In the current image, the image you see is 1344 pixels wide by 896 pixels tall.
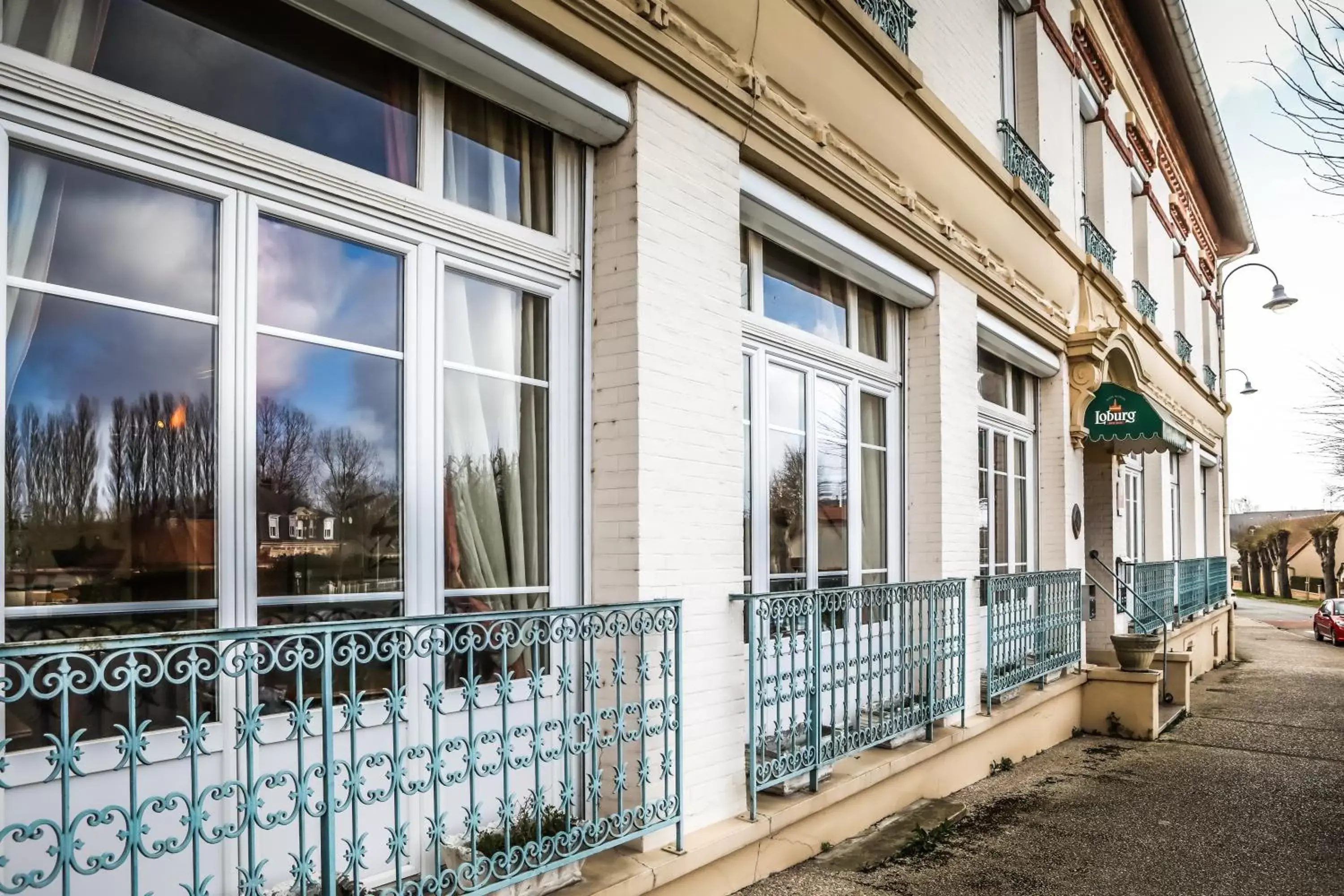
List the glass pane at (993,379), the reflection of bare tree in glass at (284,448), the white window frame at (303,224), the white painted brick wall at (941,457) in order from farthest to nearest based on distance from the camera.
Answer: the glass pane at (993,379) < the white painted brick wall at (941,457) < the reflection of bare tree in glass at (284,448) < the white window frame at (303,224)

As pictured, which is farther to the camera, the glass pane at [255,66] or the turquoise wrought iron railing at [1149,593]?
the turquoise wrought iron railing at [1149,593]

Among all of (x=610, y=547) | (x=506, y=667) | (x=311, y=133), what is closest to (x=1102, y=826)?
(x=610, y=547)

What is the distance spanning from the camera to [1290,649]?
21.6 m

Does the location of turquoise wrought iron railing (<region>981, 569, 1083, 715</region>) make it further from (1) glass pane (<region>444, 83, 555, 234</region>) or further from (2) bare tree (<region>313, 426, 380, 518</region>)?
(2) bare tree (<region>313, 426, 380, 518</region>)

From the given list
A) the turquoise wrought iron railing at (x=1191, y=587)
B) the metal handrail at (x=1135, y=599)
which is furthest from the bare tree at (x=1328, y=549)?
the metal handrail at (x=1135, y=599)

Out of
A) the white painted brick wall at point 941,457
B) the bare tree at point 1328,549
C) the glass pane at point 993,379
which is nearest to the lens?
the white painted brick wall at point 941,457

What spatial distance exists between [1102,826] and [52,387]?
6363 millimetres

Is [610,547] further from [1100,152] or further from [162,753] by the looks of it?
[1100,152]

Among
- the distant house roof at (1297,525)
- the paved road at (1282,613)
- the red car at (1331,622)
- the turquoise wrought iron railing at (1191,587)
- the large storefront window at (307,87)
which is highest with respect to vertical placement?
the large storefront window at (307,87)

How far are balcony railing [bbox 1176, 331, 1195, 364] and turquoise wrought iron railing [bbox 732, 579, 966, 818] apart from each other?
42.2 feet

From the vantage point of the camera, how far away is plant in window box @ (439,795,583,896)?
10.3ft

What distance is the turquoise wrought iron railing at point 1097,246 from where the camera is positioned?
1151cm

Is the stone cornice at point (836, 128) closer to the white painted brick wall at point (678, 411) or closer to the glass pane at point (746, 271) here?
the white painted brick wall at point (678, 411)

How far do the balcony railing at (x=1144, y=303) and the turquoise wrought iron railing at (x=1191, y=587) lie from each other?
152 inches
